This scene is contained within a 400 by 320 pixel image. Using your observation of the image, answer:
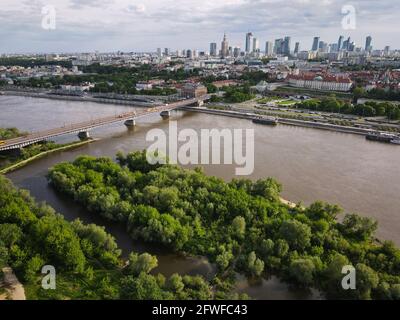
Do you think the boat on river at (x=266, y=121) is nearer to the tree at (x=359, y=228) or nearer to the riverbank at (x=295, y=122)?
the riverbank at (x=295, y=122)

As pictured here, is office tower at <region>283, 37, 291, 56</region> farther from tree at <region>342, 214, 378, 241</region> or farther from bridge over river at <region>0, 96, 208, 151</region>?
tree at <region>342, 214, 378, 241</region>

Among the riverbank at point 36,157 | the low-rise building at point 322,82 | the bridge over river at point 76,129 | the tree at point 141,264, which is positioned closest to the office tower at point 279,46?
the low-rise building at point 322,82

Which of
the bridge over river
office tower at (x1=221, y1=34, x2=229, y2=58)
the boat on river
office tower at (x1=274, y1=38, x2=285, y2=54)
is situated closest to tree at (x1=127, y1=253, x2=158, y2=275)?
the bridge over river

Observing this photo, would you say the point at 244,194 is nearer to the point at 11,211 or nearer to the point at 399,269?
the point at 399,269

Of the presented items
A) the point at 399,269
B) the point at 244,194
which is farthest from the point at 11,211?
the point at 399,269

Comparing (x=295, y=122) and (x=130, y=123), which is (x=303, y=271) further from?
(x=130, y=123)
